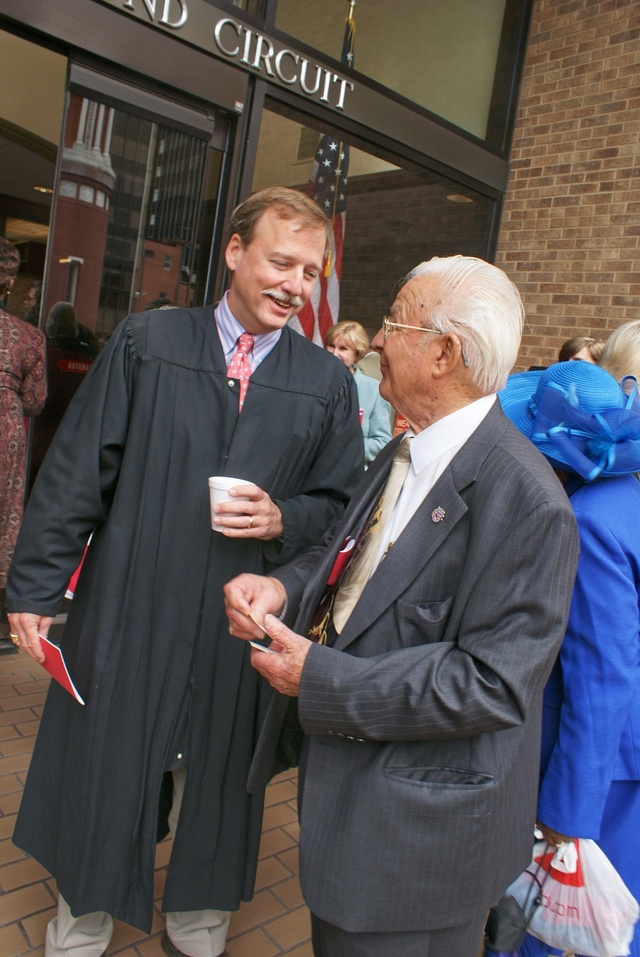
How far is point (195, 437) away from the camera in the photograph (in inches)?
79.4

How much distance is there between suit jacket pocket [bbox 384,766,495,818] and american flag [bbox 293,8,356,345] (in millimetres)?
4287

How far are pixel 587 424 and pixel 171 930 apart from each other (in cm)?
186

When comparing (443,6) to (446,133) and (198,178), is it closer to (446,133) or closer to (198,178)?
(446,133)

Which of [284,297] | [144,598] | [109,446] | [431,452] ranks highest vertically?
[284,297]

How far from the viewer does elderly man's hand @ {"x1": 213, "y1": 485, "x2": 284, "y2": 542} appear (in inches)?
72.7

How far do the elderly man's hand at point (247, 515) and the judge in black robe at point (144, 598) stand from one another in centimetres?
10

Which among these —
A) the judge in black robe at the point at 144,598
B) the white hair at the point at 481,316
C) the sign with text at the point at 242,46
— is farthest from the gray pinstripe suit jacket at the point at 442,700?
the sign with text at the point at 242,46

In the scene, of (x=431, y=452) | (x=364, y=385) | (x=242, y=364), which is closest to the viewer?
(x=431, y=452)

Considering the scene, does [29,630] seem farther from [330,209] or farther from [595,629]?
[330,209]

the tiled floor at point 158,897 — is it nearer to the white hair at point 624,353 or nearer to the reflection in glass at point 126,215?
the white hair at point 624,353

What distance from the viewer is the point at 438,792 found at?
1.39 metres

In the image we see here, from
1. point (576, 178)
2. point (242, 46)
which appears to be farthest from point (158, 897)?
point (576, 178)

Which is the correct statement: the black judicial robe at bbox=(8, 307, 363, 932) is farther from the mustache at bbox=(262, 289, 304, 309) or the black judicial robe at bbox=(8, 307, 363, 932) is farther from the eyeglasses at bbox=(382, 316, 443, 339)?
the eyeglasses at bbox=(382, 316, 443, 339)

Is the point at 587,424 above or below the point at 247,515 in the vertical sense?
above
